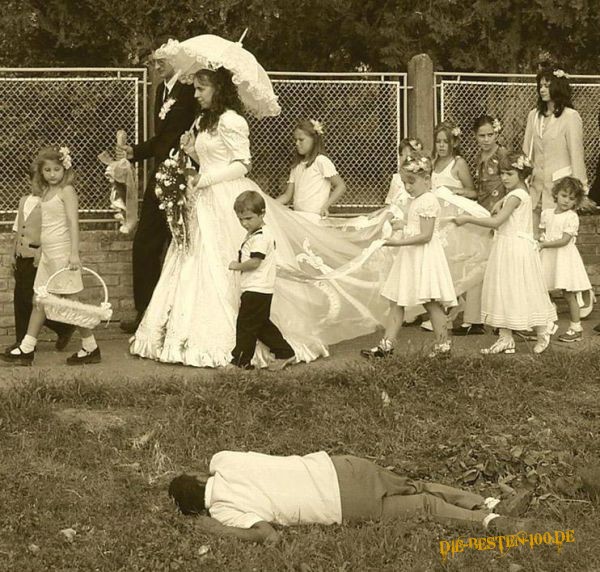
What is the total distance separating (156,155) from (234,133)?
0.96 metres

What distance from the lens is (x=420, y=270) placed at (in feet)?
31.4

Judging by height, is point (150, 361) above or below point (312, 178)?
below

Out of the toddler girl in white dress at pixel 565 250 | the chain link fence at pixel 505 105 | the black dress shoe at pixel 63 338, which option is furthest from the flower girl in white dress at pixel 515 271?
the black dress shoe at pixel 63 338

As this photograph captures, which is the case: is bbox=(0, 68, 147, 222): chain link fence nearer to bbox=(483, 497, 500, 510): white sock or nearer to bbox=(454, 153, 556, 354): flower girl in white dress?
bbox=(454, 153, 556, 354): flower girl in white dress

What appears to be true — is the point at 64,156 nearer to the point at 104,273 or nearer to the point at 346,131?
the point at 104,273

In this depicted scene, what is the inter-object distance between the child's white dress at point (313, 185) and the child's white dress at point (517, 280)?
152cm

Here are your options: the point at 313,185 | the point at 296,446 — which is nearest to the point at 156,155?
the point at 313,185

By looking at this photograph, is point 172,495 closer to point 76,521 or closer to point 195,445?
point 76,521

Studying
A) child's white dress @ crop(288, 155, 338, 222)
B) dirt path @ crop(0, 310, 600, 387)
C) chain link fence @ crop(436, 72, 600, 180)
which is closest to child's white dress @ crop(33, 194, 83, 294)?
dirt path @ crop(0, 310, 600, 387)

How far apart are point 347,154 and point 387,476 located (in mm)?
5712

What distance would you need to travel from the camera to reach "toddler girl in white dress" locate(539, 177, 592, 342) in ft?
33.7

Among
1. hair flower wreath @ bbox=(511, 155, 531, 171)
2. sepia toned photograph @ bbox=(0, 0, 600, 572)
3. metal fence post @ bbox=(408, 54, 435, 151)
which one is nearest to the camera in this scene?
sepia toned photograph @ bbox=(0, 0, 600, 572)

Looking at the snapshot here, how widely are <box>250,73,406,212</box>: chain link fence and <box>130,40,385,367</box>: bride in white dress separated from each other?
159cm

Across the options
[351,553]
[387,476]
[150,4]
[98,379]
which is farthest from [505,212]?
[150,4]
